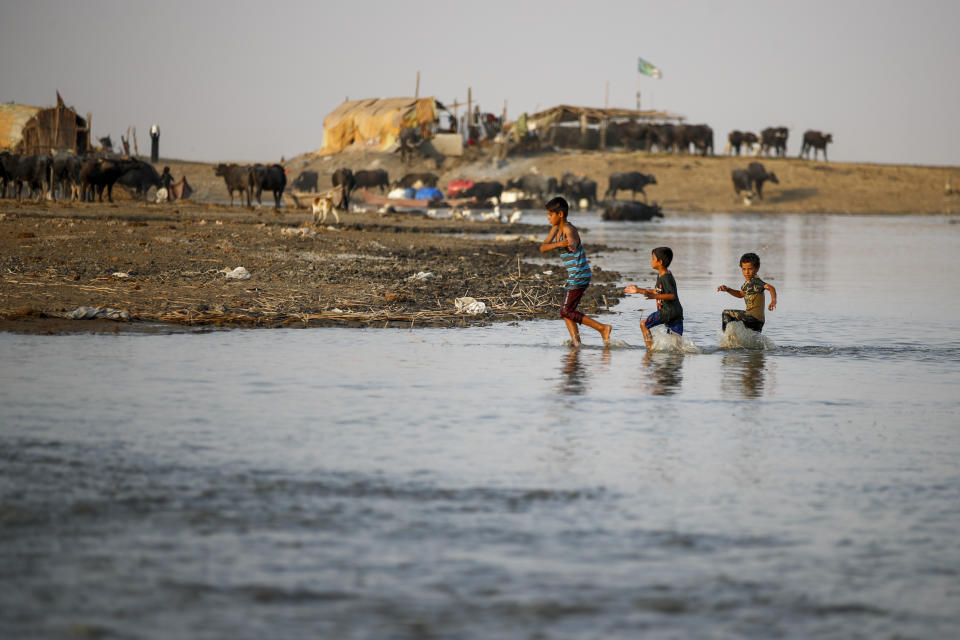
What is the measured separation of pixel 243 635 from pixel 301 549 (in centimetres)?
78

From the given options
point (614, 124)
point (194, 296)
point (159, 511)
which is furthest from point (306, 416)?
point (614, 124)

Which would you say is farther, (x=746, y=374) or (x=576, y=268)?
(x=576, y=268)

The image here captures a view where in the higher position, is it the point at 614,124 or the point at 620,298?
the point at 614,124

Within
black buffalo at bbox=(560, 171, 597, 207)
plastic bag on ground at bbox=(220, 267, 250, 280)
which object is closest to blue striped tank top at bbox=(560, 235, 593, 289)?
plastic bag on ground at bbox=(220, 267, 250, 280)

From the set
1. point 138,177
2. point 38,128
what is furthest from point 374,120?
point 138,177

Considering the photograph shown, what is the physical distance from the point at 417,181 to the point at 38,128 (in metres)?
24.4

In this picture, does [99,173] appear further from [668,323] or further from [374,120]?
[374,120]

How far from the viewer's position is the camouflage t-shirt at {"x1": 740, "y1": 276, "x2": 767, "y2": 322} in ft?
31.8

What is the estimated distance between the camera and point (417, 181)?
59.8m

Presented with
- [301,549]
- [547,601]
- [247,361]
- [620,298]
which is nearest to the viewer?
[547,601]

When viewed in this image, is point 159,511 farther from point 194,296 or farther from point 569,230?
point 194,296

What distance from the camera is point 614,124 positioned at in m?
69.1

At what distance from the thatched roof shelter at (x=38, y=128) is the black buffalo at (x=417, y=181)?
21.8m

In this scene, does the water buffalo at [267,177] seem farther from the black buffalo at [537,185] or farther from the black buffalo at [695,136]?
the black buffalo at [695,136]
